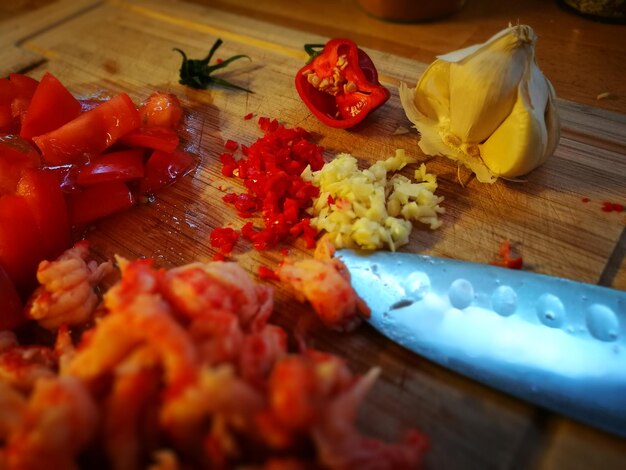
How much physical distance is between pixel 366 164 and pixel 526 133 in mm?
630

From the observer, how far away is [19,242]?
1706 millimetres

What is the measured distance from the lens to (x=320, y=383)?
3.50 ft

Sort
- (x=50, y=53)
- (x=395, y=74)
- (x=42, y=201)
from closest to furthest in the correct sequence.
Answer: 1. (x=42, y=201)
2. (x=395, y=74)
3. (x=50, y=53)

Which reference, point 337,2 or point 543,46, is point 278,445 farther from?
point 337,2

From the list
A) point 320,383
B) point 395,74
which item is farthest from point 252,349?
point 395,74

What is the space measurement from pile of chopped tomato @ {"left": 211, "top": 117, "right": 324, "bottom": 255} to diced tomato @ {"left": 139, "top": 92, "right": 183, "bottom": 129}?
1.00 ft

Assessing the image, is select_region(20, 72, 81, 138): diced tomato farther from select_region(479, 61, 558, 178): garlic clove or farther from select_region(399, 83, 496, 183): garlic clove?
select_region(479, 61, 558, 178): garlic clove

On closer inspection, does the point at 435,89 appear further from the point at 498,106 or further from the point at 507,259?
the point at 507,259

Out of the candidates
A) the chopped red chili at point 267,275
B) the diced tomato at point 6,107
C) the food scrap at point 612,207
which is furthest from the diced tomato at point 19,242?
the food scrap at point 612,207

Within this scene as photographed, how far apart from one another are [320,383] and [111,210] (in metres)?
1.25

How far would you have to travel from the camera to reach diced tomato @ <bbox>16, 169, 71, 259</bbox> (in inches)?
69.1

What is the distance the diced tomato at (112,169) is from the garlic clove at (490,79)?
1.29 m

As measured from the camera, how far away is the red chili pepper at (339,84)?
2.18 m

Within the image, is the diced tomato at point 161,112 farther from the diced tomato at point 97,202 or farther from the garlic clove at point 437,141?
the garlic clove at point 437,141
